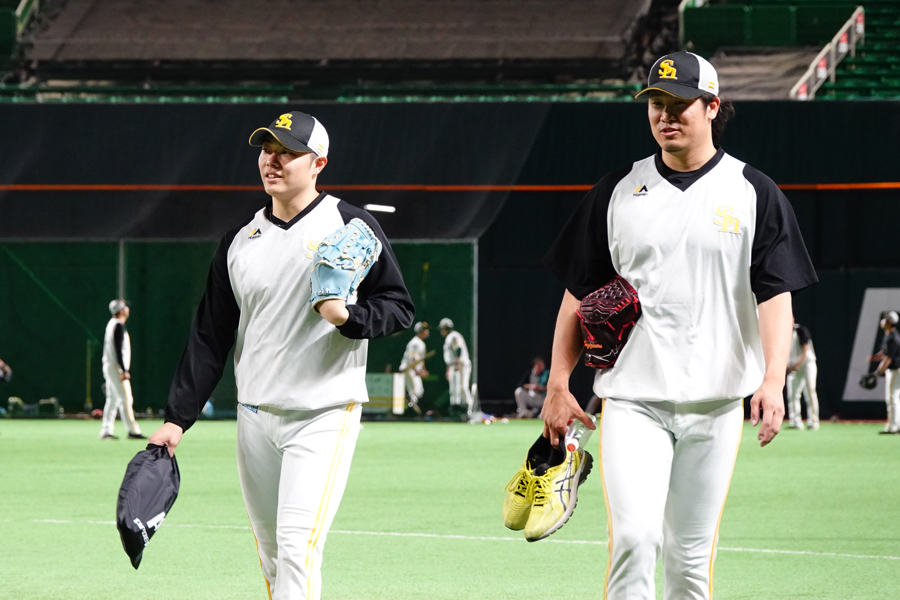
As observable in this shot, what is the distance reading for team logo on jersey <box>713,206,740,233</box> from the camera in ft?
13.8

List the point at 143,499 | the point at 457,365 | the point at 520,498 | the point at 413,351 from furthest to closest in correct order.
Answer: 1. the point at 413,351
2. the point at 457,365
3. the point at 143,499
4. the point at 520,498

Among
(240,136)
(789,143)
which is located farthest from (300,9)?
(789,143)

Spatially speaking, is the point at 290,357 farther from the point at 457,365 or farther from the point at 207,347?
the point at 457,365

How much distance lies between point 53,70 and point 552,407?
2992 centimetres

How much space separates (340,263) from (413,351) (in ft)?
60.2

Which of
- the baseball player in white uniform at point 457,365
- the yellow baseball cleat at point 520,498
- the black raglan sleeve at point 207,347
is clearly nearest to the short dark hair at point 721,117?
the yellow baseball cleat at point 520,498

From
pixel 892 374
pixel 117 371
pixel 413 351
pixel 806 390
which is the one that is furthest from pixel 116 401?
pixel 892 374

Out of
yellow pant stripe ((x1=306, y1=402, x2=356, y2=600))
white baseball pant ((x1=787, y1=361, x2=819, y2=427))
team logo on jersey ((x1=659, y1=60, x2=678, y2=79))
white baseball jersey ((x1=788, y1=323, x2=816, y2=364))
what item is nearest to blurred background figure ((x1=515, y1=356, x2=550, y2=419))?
white baseball pant ((x1=787, y1=361, x2=819, y2=427))

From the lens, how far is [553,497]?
14.5 feet

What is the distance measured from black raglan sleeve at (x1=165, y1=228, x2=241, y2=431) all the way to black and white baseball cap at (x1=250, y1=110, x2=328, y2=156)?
47 centimetres

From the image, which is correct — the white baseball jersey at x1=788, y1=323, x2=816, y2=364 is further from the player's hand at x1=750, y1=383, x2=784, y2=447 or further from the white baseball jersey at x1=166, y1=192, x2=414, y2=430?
the player's hand at x1=750, y1=383, x2=784, y2=447

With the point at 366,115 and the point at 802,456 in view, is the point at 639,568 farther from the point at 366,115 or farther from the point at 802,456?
the point at 366,115

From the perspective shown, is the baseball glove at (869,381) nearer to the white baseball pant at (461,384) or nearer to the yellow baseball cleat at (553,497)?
the white baseball pant at (461,384)

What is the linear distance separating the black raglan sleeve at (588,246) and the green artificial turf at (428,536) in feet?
9.55
